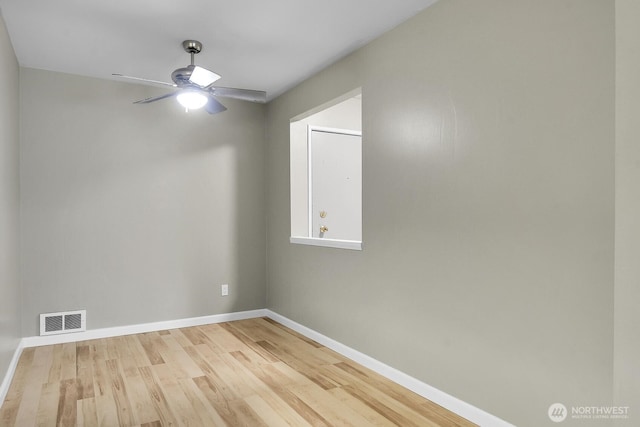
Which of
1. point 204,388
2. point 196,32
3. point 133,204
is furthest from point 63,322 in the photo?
point 196,32

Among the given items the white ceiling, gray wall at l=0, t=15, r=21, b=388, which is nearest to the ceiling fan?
the white ceiling

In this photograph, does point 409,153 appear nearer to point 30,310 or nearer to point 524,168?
point 524,168

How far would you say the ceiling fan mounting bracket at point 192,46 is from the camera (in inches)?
122

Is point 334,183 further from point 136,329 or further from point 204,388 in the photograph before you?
point 204,388

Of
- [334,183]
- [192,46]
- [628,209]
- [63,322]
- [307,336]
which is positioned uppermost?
[192,46]

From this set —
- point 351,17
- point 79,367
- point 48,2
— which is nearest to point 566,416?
point 351,17

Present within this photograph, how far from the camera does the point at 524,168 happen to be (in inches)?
79.4

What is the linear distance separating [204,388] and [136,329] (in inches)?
63.8

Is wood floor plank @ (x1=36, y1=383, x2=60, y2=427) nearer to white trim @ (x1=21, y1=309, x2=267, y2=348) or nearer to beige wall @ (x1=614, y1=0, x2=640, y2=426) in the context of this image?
white trim @ (x1=21, y1=309, x2=267, y2=348)

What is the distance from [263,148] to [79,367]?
271 centimetres

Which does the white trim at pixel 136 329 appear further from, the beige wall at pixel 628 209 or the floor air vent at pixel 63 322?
the beige wall at pixel 628 209

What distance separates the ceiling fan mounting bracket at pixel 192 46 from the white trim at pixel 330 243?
180 centimetres

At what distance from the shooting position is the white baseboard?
7.61ft

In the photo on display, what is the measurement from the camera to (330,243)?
3.58 meters
